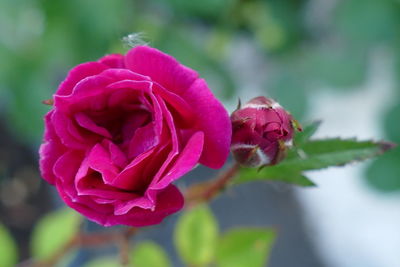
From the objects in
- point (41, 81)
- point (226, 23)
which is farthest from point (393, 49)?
point (41, 81)

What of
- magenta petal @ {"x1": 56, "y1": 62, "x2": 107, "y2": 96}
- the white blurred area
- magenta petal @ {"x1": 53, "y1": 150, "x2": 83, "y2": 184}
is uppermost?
magenta petal @ {"x1": 56, "y1": 62, "x2": 107, "y2": 96}

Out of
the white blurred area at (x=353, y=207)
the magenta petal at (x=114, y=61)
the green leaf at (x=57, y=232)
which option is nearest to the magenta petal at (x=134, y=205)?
→ the magenta petal at (x=114, y=61)

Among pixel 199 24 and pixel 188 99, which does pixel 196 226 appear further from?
pixel 199 24

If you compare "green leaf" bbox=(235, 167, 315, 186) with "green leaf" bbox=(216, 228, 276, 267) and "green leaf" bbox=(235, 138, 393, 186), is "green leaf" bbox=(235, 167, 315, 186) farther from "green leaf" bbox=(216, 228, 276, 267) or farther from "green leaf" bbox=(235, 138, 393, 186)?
"green leaf" bbox=(216, 228, 276, 267)

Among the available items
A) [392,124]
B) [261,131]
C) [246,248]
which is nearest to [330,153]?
[261,131]

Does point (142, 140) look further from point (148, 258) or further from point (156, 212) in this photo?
point (148, 258)

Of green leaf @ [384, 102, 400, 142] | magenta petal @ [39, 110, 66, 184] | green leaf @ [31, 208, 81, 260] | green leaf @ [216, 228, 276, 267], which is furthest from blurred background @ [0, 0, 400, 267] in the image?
magenta petal @ [39, 110, 66, 184]

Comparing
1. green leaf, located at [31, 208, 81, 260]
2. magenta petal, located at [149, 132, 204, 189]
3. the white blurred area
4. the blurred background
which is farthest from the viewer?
the white blurred area
